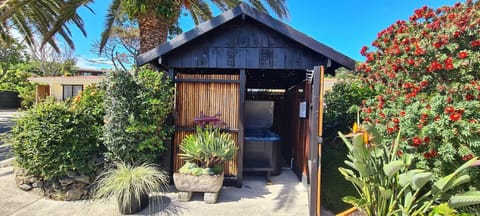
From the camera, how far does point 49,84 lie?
19656mm

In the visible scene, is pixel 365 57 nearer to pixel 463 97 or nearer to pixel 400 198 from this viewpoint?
pixel 463 97

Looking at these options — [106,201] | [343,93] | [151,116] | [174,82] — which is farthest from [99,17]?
[343,93]

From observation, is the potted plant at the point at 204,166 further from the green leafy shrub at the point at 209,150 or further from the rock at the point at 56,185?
the rock at the point at 56,185

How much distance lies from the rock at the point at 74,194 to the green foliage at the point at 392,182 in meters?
3.99

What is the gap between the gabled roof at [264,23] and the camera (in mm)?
4371

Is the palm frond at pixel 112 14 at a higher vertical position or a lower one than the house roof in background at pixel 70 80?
higher

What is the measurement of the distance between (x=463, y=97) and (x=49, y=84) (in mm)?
23842

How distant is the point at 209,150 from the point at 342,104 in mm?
4366

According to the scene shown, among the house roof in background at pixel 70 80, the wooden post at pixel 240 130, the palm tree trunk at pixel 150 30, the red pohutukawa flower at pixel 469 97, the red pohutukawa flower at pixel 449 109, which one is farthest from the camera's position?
the house roof in background at pixel 70 80

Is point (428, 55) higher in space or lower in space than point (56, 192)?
higher

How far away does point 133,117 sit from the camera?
4.14 meters

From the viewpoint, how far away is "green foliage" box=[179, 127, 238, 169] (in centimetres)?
415

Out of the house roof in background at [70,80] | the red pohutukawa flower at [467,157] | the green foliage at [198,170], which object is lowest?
the green foliage at [198,170]

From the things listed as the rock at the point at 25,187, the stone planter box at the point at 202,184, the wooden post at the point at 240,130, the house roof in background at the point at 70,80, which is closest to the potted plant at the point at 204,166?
the stone planter box at the point at 202,184
